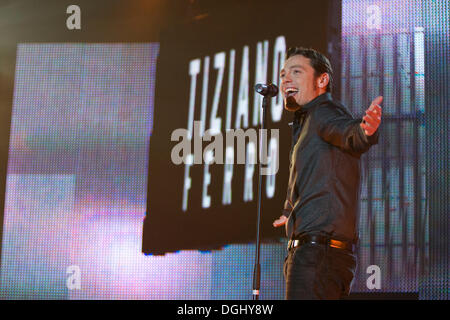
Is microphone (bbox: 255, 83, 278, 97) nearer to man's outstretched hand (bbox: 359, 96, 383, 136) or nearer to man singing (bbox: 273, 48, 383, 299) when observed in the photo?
man singing (bbox: 273, 48, 383, 299)

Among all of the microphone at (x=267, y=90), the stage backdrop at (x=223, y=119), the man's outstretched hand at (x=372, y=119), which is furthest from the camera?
the stage backdrop at (x=223, y=119)

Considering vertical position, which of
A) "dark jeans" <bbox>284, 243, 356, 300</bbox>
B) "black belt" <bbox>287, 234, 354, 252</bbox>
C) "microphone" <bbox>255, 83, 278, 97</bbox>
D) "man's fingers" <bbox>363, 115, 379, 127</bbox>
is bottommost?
"dark jeans" <bbox>284, 243, 356, 300</bbox>

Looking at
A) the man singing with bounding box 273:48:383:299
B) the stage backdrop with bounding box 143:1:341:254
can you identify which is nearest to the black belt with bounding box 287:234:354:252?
the man singing with bounding box 273:48:383:299

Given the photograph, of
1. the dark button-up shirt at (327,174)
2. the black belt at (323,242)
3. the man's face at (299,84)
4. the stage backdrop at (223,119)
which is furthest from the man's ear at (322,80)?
the stage backdrop at (223,119)

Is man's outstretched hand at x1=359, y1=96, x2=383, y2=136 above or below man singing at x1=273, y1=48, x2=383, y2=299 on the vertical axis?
above

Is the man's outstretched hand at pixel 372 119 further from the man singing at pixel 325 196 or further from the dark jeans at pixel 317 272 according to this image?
the dark jeans at pixel 317 272

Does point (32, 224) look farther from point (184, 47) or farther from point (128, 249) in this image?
point (184, 47)

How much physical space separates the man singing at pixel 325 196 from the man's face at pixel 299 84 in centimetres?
6

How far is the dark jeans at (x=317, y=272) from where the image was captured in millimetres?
2010

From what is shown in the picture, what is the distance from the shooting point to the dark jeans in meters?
2.01

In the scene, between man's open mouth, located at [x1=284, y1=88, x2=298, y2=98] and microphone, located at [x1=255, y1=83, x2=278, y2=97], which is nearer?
man's open mouth, located at [x1=284, y1=88, x2=298, y2=98]

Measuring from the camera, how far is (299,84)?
2.32 meters

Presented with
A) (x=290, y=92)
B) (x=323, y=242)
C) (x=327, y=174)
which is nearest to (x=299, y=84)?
(x=290, y=92)

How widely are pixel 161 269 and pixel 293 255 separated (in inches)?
83.8
